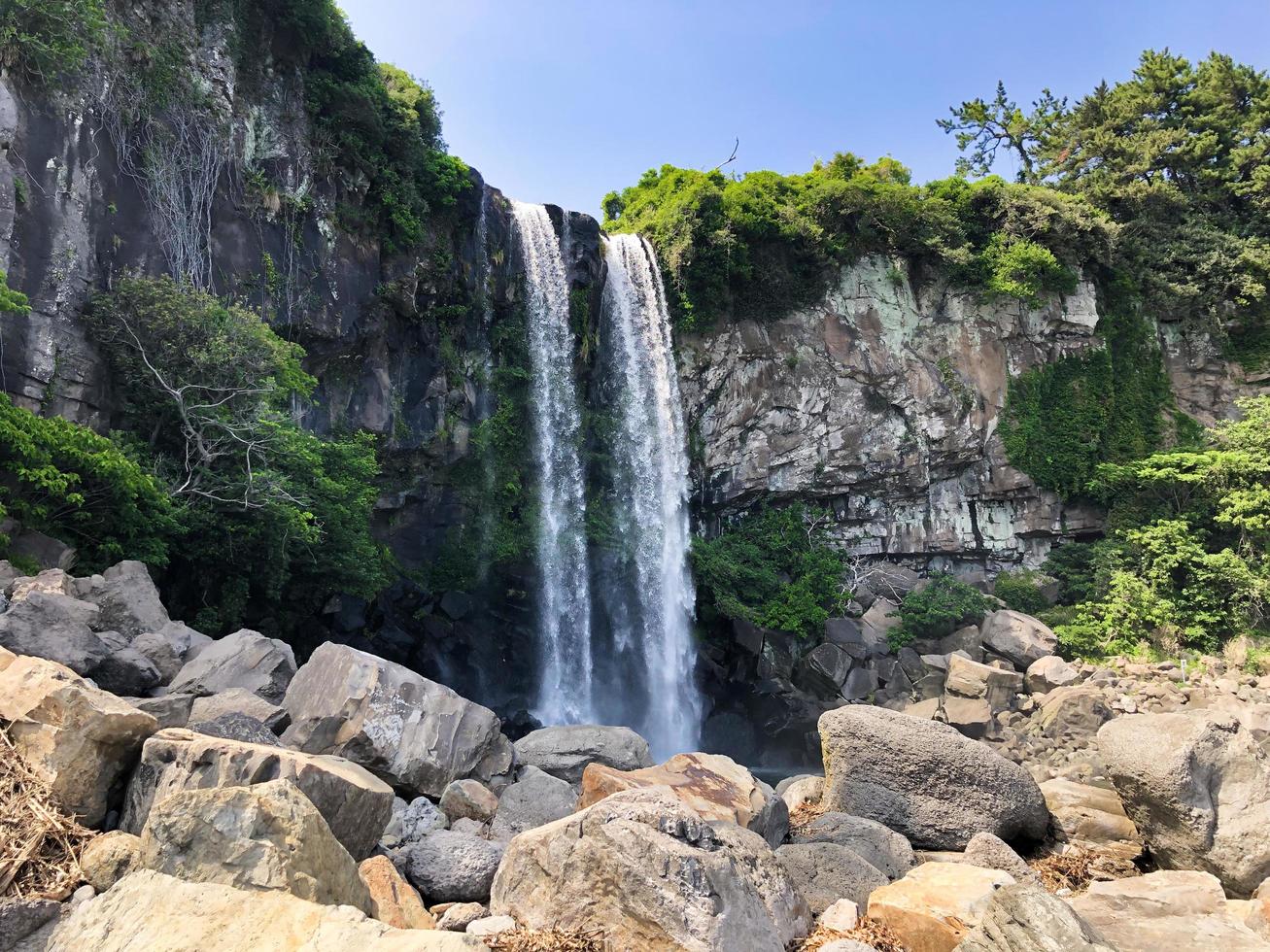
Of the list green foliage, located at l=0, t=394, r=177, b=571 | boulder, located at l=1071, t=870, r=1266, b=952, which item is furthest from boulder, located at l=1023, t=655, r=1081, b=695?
green foliage, located at l=0, t=394, r=177, b=571

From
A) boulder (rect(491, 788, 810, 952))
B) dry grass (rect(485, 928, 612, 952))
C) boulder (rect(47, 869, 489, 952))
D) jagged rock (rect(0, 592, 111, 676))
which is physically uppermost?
jagged rock (rect(0, 592, 111, 676))

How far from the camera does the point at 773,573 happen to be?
72.5 feet

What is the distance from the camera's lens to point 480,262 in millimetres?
20062

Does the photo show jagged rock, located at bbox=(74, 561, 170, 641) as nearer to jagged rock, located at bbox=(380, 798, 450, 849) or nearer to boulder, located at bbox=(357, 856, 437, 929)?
jagged rock, located at bbox=(380, 798, 450, 849)

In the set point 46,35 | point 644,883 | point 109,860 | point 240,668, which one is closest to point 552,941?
point 644,883

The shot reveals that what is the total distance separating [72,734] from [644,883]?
3.27 metres

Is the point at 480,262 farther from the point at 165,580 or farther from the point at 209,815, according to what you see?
the point at 209,815

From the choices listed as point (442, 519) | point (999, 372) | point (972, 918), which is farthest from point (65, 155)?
point (999, 372)

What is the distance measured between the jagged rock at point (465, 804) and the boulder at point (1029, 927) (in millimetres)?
4094

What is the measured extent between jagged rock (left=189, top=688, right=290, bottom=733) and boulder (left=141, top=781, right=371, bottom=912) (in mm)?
3199

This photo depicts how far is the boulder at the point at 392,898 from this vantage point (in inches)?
178

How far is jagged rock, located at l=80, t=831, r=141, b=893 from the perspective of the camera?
366cm

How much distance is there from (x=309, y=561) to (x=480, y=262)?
9.05 m

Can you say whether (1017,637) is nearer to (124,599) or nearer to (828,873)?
(828,873)
